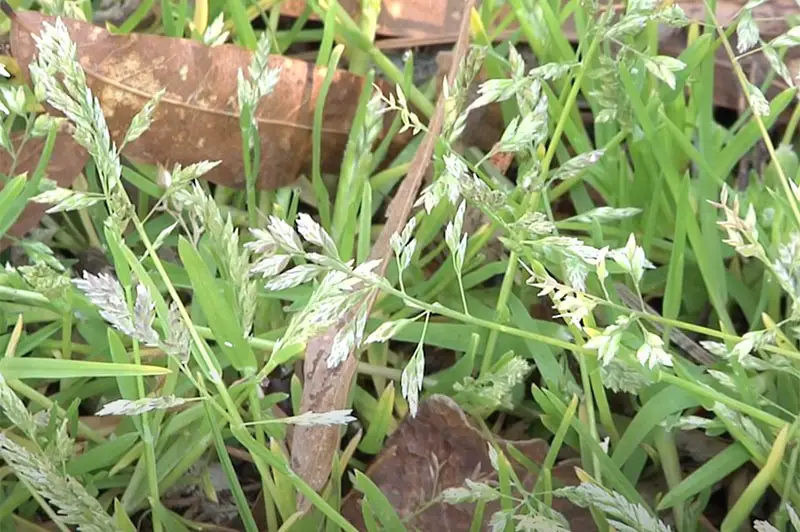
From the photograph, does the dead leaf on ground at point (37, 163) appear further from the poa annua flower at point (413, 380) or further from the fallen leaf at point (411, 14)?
the poa annua flower at point (413, 380)

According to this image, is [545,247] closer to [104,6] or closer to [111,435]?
[111,435]

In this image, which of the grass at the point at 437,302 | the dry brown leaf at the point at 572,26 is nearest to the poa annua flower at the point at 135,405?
the grass at the point at 437,302

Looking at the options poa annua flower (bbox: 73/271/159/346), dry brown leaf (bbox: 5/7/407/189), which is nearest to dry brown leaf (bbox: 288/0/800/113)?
dry brown leaf (bbox: 5/7/407/189)

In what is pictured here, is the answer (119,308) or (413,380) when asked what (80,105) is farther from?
(413,380)

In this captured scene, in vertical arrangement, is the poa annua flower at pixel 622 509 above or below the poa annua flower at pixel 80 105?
below

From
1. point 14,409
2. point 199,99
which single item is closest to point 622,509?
point 14,409

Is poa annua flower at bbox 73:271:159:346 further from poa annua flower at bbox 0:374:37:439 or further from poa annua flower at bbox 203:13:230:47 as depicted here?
poa annua flower at bbox 203:13:230:47

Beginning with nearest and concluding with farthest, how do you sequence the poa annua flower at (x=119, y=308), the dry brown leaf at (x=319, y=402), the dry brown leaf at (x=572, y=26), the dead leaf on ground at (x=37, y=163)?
the poa annua flower at (x=119, y=308) < the dry brown leaf at (x=319, y=402) < the dead leaf on ground at (x=37, y=163) < the dry brown leaf at (x=572, y=26)
